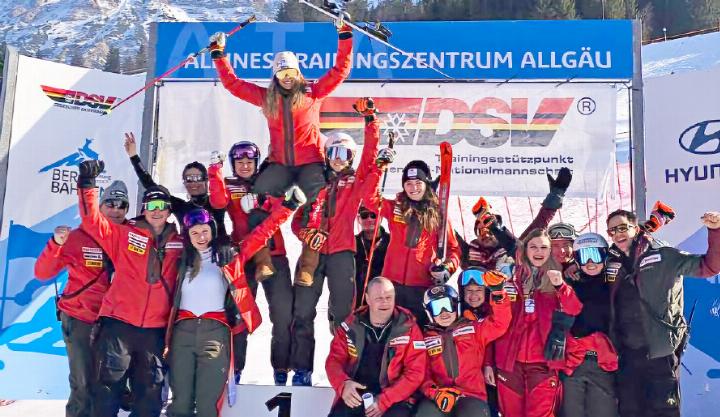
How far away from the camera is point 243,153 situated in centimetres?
487

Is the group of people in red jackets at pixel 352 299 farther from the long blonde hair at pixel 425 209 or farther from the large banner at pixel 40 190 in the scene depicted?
the large banner at pixel 40 190

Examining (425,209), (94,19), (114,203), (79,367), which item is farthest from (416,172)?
(94,19)

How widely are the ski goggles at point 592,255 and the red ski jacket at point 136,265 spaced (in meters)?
2.59

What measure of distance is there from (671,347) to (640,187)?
1.91 metres

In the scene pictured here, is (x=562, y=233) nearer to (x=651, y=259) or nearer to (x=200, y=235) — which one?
(x=651, y=259)

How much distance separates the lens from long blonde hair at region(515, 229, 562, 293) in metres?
4.38

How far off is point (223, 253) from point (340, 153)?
109cm

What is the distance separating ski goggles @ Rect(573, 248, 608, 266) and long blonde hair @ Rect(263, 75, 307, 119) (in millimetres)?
2197

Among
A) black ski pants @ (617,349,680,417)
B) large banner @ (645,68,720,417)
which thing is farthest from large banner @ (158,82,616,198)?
black ski pants @ (617,349,680,417)

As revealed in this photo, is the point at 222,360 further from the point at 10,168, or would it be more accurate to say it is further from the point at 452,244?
the point at 10,168

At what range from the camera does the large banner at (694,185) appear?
230 inches

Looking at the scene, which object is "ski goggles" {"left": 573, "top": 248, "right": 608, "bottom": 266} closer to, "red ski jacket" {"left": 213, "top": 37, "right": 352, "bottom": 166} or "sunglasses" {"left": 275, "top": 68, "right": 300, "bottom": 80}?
"red ski jacket" {"left": 213, "top": 37, "right": 352, "bottom": 166}

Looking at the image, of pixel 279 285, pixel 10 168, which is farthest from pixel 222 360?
pixel 10 168

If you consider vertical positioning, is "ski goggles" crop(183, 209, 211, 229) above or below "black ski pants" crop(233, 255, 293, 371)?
above
